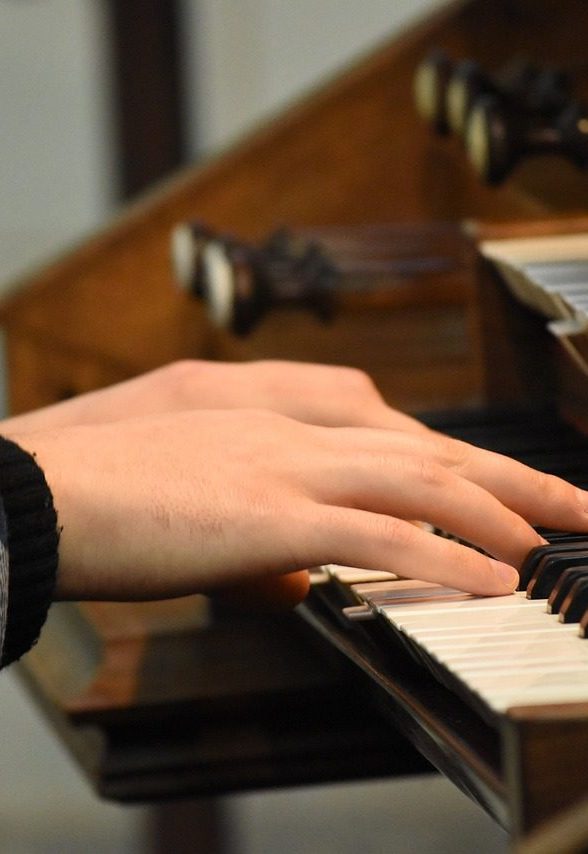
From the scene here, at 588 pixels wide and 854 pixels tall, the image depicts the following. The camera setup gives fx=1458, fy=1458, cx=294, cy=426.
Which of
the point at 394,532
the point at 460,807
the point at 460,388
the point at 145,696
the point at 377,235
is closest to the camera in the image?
the point at 394,532

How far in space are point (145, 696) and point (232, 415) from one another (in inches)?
15.5

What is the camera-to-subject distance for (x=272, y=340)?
4.56 feet

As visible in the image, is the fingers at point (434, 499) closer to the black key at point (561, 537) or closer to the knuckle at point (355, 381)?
the black key at point (561, 537)

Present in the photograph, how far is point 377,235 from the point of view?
1.45m

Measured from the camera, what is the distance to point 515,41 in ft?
4.77

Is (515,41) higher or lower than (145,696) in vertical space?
higher

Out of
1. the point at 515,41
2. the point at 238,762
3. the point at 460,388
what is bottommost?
the point at 238,762

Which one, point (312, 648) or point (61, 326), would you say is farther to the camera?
point (61, 326)

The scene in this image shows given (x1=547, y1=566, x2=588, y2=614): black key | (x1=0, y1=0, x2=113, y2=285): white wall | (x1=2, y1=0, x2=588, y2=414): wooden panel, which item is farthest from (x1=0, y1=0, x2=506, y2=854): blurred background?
(x1=547, y1=566, x2=588, y2=614): black key

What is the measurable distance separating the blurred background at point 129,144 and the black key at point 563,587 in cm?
210

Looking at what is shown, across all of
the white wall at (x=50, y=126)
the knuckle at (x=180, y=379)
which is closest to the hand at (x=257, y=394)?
the knuckle at (x=180, y=379)

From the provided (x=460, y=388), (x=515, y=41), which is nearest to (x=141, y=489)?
(x=460, y=388)

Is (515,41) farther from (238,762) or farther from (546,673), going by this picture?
(546,673)

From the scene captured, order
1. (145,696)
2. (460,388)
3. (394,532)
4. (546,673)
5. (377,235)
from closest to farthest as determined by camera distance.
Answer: (546,673), (394,532), (145,696), (460,388), (377,235)
